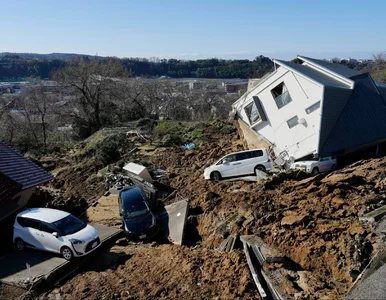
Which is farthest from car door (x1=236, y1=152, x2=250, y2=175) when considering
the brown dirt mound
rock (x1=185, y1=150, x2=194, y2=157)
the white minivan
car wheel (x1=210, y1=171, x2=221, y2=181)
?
the brown dirt mound

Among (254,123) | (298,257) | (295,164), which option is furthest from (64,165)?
(298,257)

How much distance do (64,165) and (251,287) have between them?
70.0ft

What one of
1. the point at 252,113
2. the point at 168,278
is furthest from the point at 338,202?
the point at 252,113

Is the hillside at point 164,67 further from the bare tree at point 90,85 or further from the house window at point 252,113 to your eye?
the house window at point 252,113

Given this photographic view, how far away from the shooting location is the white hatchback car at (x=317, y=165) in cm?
1680

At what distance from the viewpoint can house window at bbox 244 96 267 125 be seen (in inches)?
867

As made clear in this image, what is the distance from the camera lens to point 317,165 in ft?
55.6

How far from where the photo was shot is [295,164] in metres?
17.4

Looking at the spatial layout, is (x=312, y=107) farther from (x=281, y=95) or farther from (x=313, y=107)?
(x=281, y=95)

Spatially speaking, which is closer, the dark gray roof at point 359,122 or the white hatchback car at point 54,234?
the white hatchback car at point 54,234

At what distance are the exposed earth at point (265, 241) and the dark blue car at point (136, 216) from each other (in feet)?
2.21

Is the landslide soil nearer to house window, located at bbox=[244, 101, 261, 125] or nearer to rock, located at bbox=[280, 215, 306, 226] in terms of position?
rock, located at bbox=[280, 215, 306, 226]

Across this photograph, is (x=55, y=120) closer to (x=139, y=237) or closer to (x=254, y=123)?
(x=254, y=123)

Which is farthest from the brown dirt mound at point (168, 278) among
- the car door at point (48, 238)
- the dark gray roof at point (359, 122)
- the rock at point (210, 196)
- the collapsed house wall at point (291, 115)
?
the collapsed house wall at point (291, 115)
